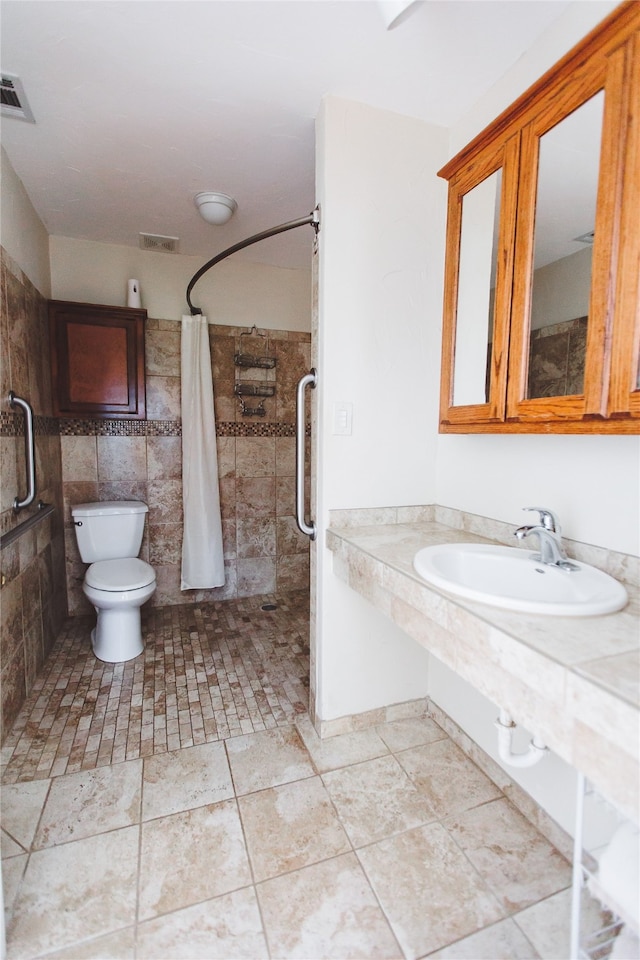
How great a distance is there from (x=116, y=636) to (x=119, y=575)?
319 millimetres

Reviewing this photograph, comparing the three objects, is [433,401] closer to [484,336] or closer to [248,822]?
[484,336]

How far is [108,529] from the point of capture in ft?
8.65

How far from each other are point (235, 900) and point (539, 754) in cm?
87

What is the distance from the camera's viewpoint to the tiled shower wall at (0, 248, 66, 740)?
1808mm

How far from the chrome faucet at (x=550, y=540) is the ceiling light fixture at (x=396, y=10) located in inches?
47.8

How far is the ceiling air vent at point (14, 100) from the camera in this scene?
1.49m

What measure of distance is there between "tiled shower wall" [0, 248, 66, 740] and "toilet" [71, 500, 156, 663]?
0.69 ft

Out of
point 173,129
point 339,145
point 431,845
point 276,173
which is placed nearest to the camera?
point 431,845

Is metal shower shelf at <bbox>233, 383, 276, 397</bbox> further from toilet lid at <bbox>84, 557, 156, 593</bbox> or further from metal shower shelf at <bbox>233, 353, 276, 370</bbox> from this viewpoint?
toilet lid at <bbox>84, 557, 156, 593</bbox>

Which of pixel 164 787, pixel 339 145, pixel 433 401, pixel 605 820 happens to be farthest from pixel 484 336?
pixel 164 787

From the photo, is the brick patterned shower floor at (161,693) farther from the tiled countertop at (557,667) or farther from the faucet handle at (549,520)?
the faucet handle at (549,520)

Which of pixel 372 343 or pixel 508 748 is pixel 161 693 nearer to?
pixel 508 748

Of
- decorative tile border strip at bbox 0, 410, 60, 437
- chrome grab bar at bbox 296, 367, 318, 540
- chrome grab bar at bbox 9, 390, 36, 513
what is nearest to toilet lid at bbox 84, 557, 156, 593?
chrome grab bar at bbox 9, 390, 36, 513

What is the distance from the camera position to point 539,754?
3.48 ft
